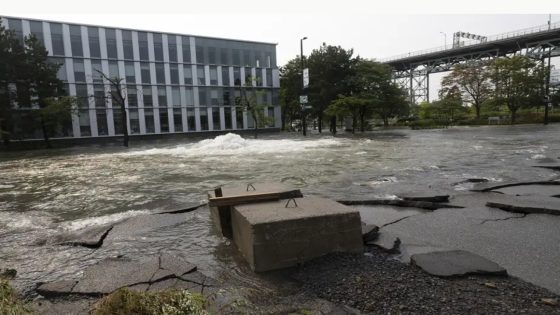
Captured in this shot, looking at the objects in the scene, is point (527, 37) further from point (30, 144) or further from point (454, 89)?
point (30, 144)

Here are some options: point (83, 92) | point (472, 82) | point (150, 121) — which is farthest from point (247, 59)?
point (472, 82)

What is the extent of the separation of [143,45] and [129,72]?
381 centimetres

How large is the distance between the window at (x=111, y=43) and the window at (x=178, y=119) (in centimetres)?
948

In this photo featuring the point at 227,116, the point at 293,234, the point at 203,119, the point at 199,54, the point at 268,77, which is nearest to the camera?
the point at 293,234

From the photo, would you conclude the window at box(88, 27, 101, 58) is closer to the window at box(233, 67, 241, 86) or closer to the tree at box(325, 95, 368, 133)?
the window at box(233, 67, 241, 86)

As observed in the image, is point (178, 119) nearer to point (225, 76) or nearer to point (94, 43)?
point (225, 76)

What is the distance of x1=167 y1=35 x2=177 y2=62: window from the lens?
45.4 m

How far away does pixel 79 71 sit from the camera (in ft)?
133

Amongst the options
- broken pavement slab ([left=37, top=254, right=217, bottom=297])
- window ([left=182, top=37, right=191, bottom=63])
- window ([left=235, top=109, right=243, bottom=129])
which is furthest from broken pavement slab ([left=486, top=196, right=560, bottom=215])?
window ([left=182, top=37, right=191, bottom=63])

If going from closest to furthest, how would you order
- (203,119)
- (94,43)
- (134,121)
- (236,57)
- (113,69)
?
(94,43), (113,69), (134,121), (203,119), (236,57)

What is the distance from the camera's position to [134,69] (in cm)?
4353

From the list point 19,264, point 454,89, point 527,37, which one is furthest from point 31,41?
point 527,37

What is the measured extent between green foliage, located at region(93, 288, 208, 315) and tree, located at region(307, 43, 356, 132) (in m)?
36.4

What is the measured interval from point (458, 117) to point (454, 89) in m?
4.21
